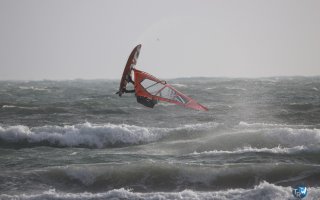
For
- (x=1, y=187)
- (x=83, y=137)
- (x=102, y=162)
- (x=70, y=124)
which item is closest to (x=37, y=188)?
(x=1, y=187)

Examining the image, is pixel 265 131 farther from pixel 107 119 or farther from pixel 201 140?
pixel 107 119

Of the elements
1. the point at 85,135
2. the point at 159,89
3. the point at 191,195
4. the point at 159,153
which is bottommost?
the point at 191,195

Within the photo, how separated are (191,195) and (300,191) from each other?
9.06 ft

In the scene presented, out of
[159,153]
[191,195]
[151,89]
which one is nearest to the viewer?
[191,195]

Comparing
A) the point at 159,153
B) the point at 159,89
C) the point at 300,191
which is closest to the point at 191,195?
the point at 300,191

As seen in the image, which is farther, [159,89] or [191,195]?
[159,89]

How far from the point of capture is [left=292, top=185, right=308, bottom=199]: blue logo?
977 cm

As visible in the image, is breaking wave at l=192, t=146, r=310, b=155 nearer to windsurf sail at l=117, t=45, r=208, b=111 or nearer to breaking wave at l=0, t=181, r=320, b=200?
windsurf sail at l=117, t=45, r=208, b=111

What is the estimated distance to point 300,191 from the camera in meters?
10.2

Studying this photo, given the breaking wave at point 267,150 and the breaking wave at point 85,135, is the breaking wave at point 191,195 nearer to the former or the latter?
the breaking wave at point 267,150

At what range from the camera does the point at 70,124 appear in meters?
19.8

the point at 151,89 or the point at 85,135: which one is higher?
the point at 151,89

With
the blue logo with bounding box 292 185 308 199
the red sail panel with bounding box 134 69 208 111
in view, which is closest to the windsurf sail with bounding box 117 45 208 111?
the red sail panel with bounding box 134 69 208 111

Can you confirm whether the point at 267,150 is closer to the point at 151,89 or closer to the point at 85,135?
the point at 151,89
